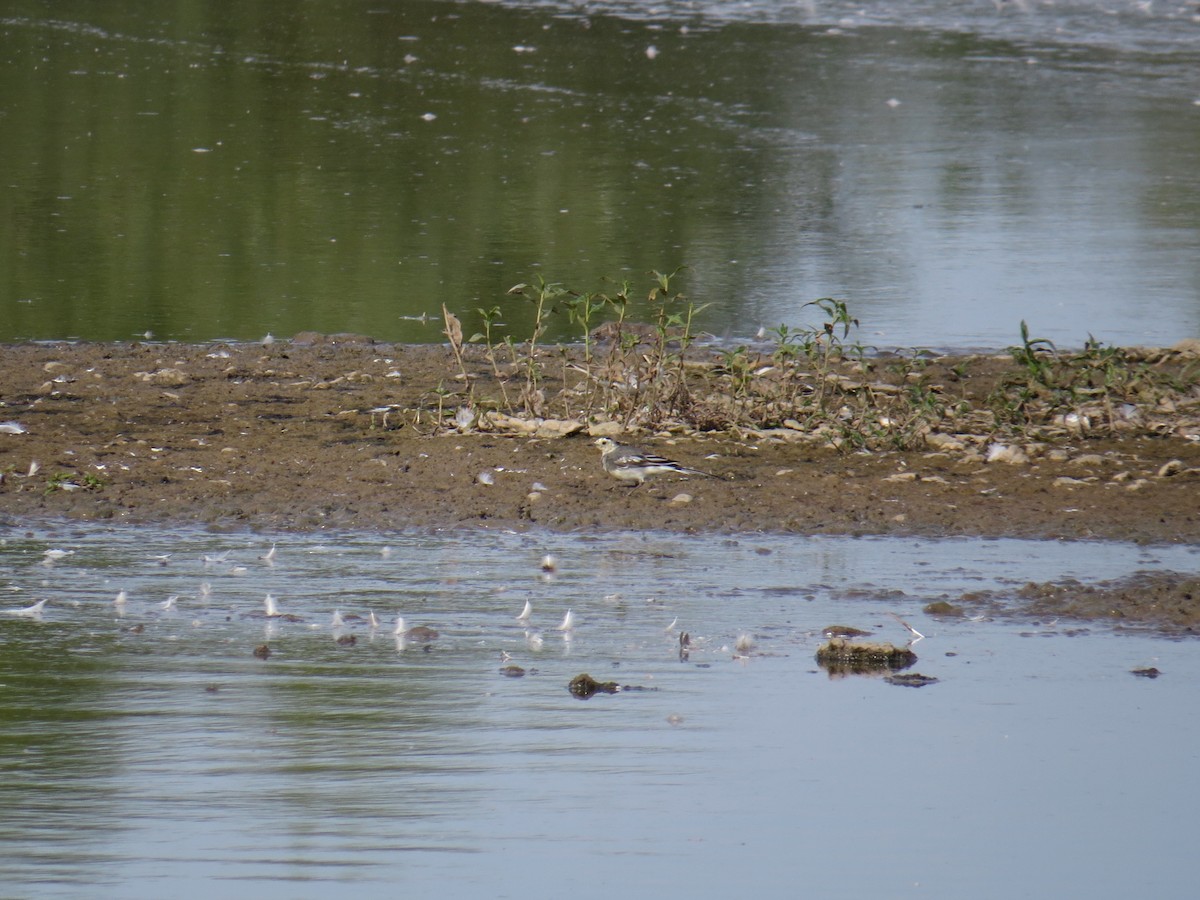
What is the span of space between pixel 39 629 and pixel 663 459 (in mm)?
2543

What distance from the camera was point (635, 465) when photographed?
7.21m

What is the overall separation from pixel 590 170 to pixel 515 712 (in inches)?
442

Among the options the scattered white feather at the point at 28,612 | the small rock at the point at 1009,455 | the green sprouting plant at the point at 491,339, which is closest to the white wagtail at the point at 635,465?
the green sprouting plant at the point at 491,339

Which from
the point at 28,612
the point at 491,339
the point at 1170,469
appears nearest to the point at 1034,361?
the point at 1170,469

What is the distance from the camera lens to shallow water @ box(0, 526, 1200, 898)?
13.3 feet

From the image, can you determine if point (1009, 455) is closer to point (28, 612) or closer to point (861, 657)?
point (861, 657)

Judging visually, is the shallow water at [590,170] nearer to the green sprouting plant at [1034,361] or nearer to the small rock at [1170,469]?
the green sprouting plant at [1034,361]

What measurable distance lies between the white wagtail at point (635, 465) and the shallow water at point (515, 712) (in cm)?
60

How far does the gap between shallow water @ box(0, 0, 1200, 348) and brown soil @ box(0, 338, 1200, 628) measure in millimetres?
1979

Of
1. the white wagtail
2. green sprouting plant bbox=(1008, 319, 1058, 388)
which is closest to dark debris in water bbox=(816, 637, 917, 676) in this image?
the white wagtail

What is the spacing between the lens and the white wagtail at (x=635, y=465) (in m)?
7.21

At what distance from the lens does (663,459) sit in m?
7.26

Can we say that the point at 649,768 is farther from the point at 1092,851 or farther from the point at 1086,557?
the point at 1086,557

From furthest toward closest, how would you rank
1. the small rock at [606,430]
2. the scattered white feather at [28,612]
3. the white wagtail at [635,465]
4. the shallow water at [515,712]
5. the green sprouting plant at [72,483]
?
the small rock at [606,430], the white wagtail at [635,465], the green sprouting plant at [72,483], the scattered white feather at [28,612], the shallow water at [515,712]
